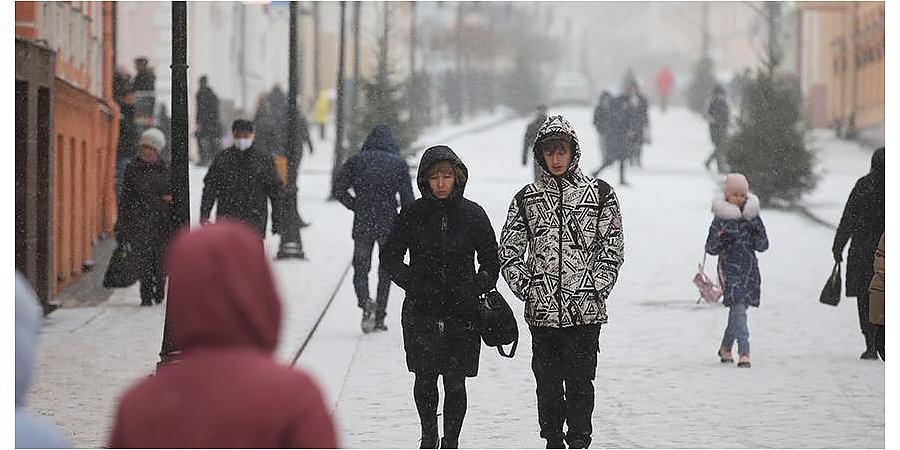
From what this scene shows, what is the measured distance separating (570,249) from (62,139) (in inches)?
497

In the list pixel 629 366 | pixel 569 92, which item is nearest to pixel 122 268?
pixel 629 366

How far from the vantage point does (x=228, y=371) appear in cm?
393

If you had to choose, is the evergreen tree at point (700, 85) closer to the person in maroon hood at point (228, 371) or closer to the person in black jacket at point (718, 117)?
the person in black jacket at point (718, 117)

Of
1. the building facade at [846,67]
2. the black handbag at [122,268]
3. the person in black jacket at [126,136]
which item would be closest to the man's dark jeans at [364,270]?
the black handbag at [122,268]

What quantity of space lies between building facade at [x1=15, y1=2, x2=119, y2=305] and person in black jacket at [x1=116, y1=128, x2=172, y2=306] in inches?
26.7

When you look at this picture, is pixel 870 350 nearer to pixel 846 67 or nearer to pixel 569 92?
pixel 846 67

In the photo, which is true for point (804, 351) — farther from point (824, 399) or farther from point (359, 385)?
point (359, 385)

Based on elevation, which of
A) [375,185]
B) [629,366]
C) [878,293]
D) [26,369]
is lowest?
[629,366]

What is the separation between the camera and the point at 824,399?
12.1m

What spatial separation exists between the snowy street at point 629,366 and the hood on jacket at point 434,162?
1.44m

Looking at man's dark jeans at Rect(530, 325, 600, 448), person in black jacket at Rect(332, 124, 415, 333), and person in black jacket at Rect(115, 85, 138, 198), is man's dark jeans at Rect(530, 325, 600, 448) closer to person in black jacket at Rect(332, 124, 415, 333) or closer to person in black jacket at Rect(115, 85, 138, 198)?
person in black jacket at Rect(332, 124, 415, 333)

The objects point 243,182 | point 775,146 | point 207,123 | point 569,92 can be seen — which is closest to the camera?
point 243,182

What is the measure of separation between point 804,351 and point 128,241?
665cm

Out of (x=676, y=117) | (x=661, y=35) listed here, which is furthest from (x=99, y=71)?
(x=661, y=35)
